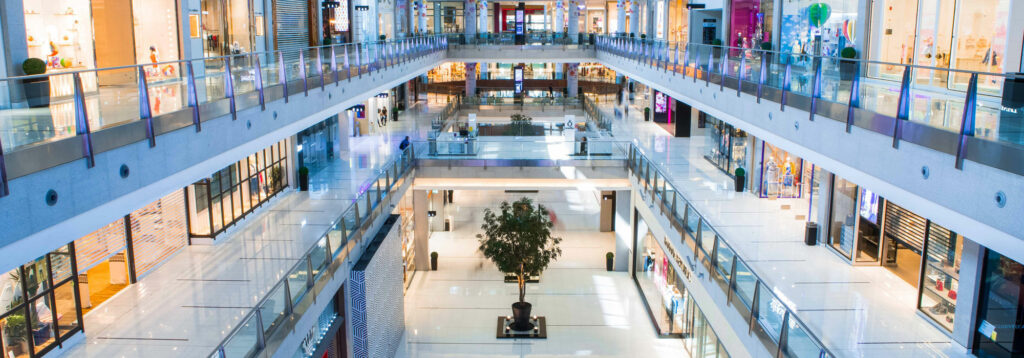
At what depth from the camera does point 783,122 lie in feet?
35.8

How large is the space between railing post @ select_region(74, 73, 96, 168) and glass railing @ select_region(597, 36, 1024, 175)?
25.0ft

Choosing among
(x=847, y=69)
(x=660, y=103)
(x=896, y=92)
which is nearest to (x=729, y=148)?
(x=660, y=103)

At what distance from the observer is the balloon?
47.7 feet

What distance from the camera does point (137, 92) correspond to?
24.2 feet

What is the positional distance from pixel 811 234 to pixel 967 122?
7610 mm

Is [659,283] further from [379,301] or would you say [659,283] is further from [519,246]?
[379,301]

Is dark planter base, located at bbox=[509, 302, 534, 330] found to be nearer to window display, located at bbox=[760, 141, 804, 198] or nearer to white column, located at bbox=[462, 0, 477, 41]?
window display, located at bbox=[760, 141, 804, 198]

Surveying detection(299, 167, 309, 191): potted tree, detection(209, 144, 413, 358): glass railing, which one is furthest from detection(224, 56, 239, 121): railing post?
detection(299, 167, 309, 191): potted tree

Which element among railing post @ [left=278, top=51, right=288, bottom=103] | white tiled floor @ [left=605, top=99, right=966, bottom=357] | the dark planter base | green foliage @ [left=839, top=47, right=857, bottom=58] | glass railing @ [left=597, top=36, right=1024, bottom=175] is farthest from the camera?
the dark planter base

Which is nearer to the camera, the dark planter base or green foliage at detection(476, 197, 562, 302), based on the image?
the dark planter base

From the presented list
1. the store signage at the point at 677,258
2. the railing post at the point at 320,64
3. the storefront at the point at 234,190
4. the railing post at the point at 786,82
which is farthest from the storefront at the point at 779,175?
the storefront at the point at 234,190

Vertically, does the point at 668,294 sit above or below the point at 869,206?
below

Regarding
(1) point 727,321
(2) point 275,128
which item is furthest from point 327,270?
(1) point 727,321

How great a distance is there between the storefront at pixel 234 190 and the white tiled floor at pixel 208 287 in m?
0.27
